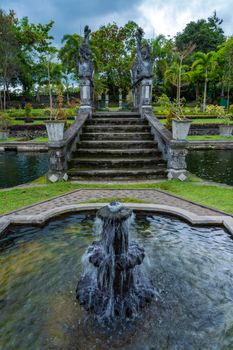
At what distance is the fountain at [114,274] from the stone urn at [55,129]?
4.98m

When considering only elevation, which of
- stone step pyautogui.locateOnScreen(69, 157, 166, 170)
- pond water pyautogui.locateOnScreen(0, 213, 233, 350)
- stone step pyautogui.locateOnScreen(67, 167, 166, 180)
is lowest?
pond water pyautogui.locateOnScreen(0, 213, 233, 350)

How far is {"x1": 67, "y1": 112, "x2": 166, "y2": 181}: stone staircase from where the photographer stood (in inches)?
326

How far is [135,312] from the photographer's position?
9.70ft

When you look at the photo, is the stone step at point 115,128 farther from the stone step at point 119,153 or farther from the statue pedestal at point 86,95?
the stone step at point 119,153

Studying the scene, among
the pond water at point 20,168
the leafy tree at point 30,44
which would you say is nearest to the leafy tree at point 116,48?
the leafy tree at point 30,44

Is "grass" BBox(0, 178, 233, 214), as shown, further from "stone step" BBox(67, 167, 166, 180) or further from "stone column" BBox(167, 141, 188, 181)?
"stone step" BBox(67, 167, 166, 180)

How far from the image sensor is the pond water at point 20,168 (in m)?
9.47

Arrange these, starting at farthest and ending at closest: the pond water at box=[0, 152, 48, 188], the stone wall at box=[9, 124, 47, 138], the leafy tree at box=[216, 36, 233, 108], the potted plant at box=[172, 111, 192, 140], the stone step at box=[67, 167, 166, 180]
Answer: the leafy tree at box=[216, 36, 233, 108]
the stone wall at box=[9, 124, 47, 138]
the pond water at box=[0, 152, 48, 188]
the stone step at box=[67, 167, 166, 180]
the potted plant at box=[172, 111, 192, 140]

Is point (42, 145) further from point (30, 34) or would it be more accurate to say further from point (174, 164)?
point (30, 34)

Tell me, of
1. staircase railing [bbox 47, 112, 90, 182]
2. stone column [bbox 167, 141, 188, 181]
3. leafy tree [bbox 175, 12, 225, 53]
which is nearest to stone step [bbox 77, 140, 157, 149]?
staircase railing [bbox 47, 112, 90, 182]

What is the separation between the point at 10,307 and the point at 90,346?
104 cm

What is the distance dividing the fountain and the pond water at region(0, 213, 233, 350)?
138 millimetres

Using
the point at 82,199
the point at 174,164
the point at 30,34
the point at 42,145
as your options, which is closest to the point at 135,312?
the point at 82,199

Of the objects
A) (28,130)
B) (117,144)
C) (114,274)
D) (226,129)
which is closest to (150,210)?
(114,274)
